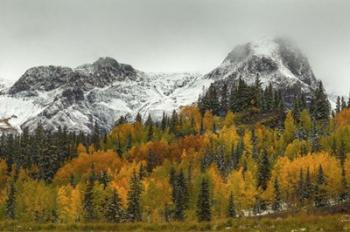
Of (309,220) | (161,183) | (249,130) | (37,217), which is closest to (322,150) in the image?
(249,130)

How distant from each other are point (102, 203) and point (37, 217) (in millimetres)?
16284

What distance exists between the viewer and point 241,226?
3198 centimetres

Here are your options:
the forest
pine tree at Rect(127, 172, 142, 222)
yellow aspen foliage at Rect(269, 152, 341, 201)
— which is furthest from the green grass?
yellow aspen foliage at Rect(269, 152, 341, 201)

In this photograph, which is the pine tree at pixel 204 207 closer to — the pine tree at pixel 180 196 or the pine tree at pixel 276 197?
the pine tree at pixel 180 196

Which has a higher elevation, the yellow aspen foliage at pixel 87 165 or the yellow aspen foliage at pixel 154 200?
the yellow aspen foliage at pixel 87 165

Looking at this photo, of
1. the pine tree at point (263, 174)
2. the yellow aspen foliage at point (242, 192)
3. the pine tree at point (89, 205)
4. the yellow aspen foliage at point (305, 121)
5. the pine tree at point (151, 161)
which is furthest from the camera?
the yellow aspen foliage at point (305, 121)

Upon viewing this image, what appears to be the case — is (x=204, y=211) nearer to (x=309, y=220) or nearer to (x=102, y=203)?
(x=102, y=203)

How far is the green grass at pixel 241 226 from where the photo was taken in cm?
2922

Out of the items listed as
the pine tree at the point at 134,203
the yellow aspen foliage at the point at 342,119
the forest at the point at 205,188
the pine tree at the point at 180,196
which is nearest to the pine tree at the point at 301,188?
the forest at the point at 205,188

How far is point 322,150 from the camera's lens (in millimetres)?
158000

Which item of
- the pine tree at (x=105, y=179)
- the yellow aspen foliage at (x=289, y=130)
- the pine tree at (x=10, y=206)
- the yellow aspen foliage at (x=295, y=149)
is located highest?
the yellow aspen foliage at (x=289, y=130)

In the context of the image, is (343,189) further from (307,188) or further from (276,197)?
(276,197)

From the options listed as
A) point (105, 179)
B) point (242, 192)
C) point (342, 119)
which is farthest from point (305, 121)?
point (105, 179)

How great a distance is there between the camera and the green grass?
2922cm
